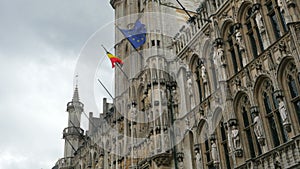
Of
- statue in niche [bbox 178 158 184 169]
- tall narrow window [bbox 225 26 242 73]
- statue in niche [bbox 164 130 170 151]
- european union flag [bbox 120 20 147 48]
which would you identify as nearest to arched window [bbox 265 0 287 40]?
tall narrow window [bbox 225 26 242 73]

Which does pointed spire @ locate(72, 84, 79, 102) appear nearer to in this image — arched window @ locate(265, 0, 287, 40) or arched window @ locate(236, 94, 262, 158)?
arched window @ locate(236, 94, 262, 158)

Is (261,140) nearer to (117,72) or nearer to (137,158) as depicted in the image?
(137,158)

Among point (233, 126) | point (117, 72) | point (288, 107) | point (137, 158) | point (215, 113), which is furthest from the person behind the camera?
point (117, 72)

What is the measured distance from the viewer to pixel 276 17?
17891 mm

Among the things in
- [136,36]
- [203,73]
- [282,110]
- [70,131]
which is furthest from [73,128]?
[282,110]

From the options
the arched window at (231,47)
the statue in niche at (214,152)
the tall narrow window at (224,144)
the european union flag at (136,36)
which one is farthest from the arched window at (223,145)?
the european union flag at (136,36)

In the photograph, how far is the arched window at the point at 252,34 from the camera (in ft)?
61.8

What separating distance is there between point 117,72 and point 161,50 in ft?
31.1

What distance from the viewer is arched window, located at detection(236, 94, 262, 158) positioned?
17812 mm

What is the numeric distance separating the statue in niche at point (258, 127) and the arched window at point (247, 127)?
0.58m

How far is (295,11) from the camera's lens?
16609 millimetres

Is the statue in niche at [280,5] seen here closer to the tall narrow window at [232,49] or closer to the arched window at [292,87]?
the arched window at [292,87]

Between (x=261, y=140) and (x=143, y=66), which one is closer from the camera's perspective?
(x=261, y=140)

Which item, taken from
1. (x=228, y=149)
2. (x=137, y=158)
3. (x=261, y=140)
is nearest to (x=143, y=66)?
(x=137, y=158)
